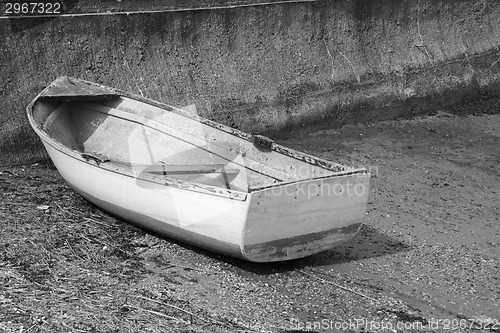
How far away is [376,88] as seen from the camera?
14156mm

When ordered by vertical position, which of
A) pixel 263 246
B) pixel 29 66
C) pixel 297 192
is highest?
pixel 29 66

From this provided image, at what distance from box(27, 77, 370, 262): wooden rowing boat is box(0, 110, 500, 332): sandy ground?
327 mm

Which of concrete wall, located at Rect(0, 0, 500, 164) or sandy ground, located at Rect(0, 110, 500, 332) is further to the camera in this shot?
concrete wall, located at Rect(0, 0, 500, 164)

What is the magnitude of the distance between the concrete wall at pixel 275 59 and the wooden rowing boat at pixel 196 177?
1068 mm

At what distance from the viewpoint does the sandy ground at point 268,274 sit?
7.30 meters

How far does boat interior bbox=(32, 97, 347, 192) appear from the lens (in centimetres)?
916

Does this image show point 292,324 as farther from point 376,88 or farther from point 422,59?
point 422,59

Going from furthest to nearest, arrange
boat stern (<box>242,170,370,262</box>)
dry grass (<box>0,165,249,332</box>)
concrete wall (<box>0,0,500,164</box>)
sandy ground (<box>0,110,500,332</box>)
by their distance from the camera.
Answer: concrete wall (<box>0,0,500,164</box>) → boat stern (<box>242,170,370,262</box>) → sandy ground (<box>0,110,500,332</box>) → dry grass (<box>0,165,249,332</box>)

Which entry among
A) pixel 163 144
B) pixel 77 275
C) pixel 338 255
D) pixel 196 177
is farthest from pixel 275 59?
pixel 77 275

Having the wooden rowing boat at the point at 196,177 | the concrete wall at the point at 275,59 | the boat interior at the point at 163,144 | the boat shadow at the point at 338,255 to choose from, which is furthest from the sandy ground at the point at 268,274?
the concrete wall at the point at 275,59

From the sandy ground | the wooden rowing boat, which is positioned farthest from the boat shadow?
the wooden rowing boat

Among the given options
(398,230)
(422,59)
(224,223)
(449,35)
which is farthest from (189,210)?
(449,35)

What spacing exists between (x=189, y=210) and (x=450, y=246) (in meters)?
3.38

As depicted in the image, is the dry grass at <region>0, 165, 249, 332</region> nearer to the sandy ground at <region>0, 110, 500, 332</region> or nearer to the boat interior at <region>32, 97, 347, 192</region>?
the sandy ground at <region>0, 110, 500, 332</region>
